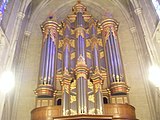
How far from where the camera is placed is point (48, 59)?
12914mm

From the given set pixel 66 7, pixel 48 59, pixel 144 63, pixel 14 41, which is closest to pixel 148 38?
pixel 144 63

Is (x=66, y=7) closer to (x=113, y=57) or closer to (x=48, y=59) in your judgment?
(x=48, y=59)

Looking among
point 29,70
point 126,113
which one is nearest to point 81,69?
point 126,113

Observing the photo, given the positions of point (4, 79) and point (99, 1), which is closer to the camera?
point (4, 79)

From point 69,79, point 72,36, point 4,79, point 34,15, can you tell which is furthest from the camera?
point 34,15

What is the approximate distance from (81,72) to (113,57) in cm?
241

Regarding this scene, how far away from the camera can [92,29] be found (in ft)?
47.6

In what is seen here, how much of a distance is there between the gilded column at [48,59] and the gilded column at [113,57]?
8.92ft

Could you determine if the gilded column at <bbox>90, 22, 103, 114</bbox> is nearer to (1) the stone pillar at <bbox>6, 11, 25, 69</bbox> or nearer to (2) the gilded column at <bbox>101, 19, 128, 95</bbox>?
(2) the gilded column at <bbox>101, 19, 128, 95</bbox>

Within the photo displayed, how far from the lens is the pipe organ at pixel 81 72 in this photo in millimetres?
10403

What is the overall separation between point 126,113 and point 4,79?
512 centimetres

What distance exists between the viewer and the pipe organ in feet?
34.1

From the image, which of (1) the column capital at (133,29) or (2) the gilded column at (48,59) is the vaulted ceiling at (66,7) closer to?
(1) the column capital at (133,29)

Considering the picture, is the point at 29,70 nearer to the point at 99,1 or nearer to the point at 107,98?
the point at 107,98
